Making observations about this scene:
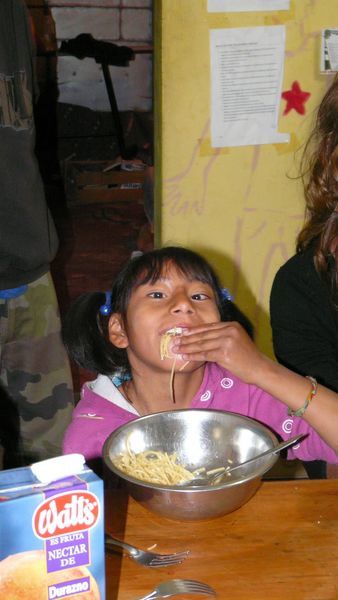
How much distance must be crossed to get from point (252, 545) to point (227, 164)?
1896 millimetres

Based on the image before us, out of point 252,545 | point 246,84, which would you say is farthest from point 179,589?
point 246,84

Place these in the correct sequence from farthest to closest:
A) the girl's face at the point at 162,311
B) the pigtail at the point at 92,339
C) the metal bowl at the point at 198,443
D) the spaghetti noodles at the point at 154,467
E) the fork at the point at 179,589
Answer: the pigtail at the point at 92,339, the girl's face at the point at 162,311, the spaghetti noodles at the point at 154,467, the metal bowl at the point at 198,443, the fork at the point at 179,589

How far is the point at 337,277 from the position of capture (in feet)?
6.93

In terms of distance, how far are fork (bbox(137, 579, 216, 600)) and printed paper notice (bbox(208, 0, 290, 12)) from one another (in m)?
2.18

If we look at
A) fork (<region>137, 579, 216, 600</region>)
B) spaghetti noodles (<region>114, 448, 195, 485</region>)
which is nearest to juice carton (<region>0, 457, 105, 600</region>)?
fork (<region>137, 579, 216, 600</region>)

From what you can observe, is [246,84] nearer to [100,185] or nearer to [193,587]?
[193,587]

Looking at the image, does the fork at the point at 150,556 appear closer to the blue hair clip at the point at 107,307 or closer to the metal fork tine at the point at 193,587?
the metal fork tine at the point at 193,587

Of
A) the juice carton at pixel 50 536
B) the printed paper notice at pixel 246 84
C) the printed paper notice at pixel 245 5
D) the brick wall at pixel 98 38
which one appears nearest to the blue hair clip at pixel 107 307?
the juice carton at pixel 50 536

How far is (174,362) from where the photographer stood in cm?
165

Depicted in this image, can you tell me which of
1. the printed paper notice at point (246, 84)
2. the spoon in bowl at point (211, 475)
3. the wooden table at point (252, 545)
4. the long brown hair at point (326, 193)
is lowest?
the wooden table at point (252, 545)

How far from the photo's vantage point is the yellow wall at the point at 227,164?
9.25 feet

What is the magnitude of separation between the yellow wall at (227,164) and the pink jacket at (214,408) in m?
1.19

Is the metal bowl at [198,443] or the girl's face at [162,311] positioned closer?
the metal bowl at [198,443]

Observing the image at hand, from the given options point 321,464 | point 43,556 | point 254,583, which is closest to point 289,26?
point 321,464
